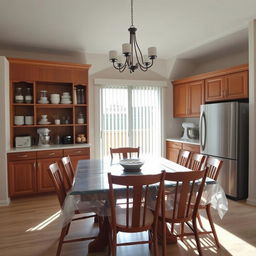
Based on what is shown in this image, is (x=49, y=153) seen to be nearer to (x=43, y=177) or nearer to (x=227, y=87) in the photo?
(x=43, y=177)

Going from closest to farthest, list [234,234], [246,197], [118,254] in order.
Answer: [118,254] < [234,234] < [246,197]

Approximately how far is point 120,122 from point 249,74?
8.86ft

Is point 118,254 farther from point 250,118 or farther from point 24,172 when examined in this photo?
point 250,118

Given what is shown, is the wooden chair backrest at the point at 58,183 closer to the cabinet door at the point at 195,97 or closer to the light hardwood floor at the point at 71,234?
the light hardwood floor at the point at 71,234

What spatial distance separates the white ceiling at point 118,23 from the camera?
2.81m

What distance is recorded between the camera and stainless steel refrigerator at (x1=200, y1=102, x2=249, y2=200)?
3.55 meters

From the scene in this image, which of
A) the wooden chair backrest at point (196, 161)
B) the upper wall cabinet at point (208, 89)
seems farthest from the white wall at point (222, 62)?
the wooden chair backrest at point (196, 161)

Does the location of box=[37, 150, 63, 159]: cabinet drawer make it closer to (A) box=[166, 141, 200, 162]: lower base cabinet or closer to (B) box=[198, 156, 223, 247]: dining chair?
(A) box=[166, 141, 200, 162]: lower base cabinet

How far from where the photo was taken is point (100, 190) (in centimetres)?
191

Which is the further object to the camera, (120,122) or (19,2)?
(120,122)

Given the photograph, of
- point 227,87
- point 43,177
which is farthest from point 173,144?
point 43,177

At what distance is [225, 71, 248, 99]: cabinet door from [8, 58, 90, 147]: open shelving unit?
104 inches

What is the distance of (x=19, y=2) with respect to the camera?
269 centimetres

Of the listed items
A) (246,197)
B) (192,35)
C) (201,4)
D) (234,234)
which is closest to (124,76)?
(192,35)
